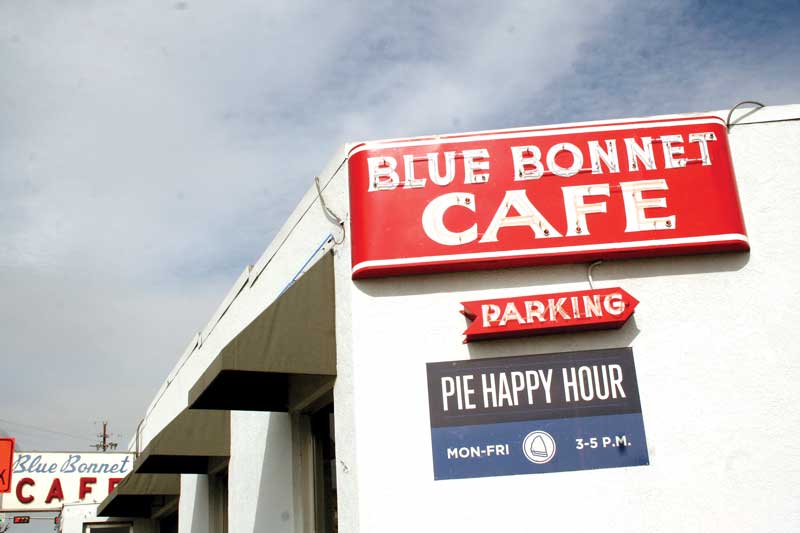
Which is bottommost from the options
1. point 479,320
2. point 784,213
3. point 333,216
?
point 479,320

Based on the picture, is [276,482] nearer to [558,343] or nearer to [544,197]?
[558,343]

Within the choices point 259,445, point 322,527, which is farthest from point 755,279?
point 259,445

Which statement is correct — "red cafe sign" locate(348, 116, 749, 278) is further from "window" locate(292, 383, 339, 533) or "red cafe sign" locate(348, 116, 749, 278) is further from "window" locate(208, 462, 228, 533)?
"window" locate(208, 462, 228, 533)

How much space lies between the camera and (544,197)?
7.49 m

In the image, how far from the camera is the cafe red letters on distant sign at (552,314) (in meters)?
7.02

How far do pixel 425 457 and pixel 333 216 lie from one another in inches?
98.1

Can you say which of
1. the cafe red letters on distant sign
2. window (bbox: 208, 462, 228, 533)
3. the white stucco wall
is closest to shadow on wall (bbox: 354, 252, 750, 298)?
the white stucco wall

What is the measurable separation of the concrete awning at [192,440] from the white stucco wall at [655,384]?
462cm

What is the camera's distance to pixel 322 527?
8531 mm

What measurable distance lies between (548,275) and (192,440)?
6314mm

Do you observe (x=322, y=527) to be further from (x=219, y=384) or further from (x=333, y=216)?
(x=333, y=216)

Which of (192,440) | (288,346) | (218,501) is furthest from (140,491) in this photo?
A: (288,346)

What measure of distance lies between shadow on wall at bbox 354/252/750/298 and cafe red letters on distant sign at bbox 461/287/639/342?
22 cm

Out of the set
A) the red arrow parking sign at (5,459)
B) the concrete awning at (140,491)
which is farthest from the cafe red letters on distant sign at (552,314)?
the concrete awning at (140,491)
